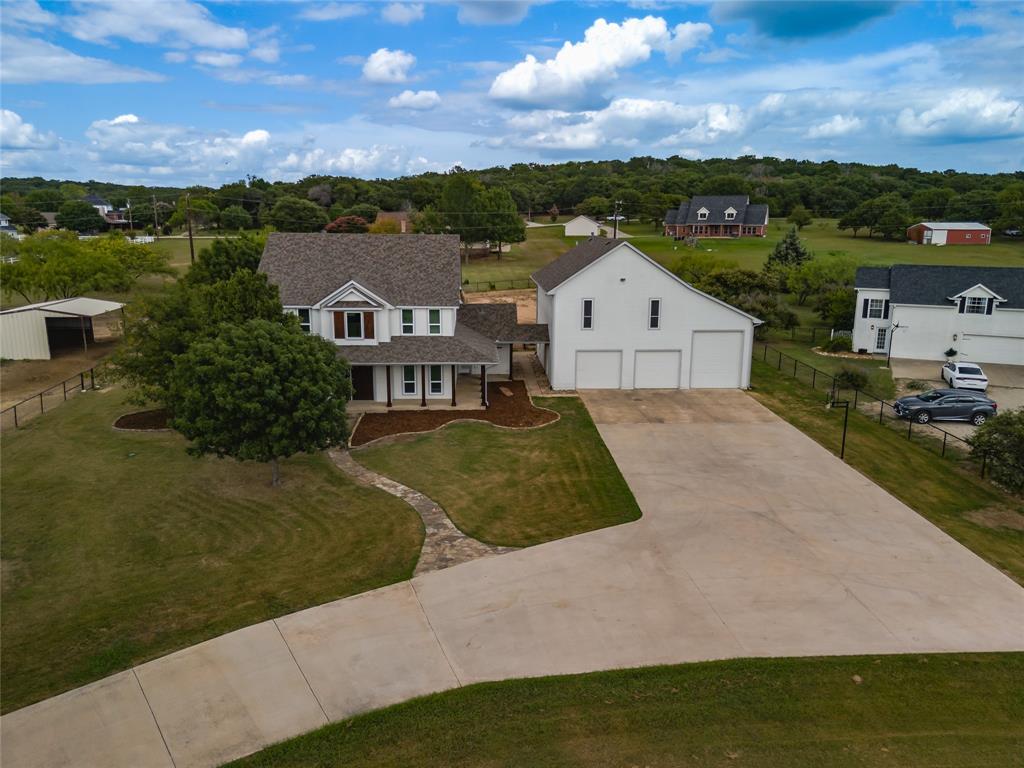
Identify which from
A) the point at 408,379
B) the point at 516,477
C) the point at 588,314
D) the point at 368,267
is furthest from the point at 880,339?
the point at 368,267

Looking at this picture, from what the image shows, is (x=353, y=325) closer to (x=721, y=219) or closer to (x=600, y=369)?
(x=600, y=369)

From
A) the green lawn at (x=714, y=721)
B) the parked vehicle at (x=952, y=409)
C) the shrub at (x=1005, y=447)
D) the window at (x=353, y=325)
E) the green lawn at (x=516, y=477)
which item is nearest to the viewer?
the green lawn at (x=714, y=721)

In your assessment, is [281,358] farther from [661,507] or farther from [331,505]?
[661,507]

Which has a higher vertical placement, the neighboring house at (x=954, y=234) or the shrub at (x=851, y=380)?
the neighboring house at (x=954, y=234)

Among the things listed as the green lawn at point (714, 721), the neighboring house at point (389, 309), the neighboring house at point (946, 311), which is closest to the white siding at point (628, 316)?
the neighboring house at point (389, 309)

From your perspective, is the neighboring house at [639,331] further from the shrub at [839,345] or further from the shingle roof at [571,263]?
the shrub at [839,345]

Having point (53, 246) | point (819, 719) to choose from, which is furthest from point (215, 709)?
point (53, 246)

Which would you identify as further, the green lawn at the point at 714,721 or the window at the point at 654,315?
the window at the point at 654,315
